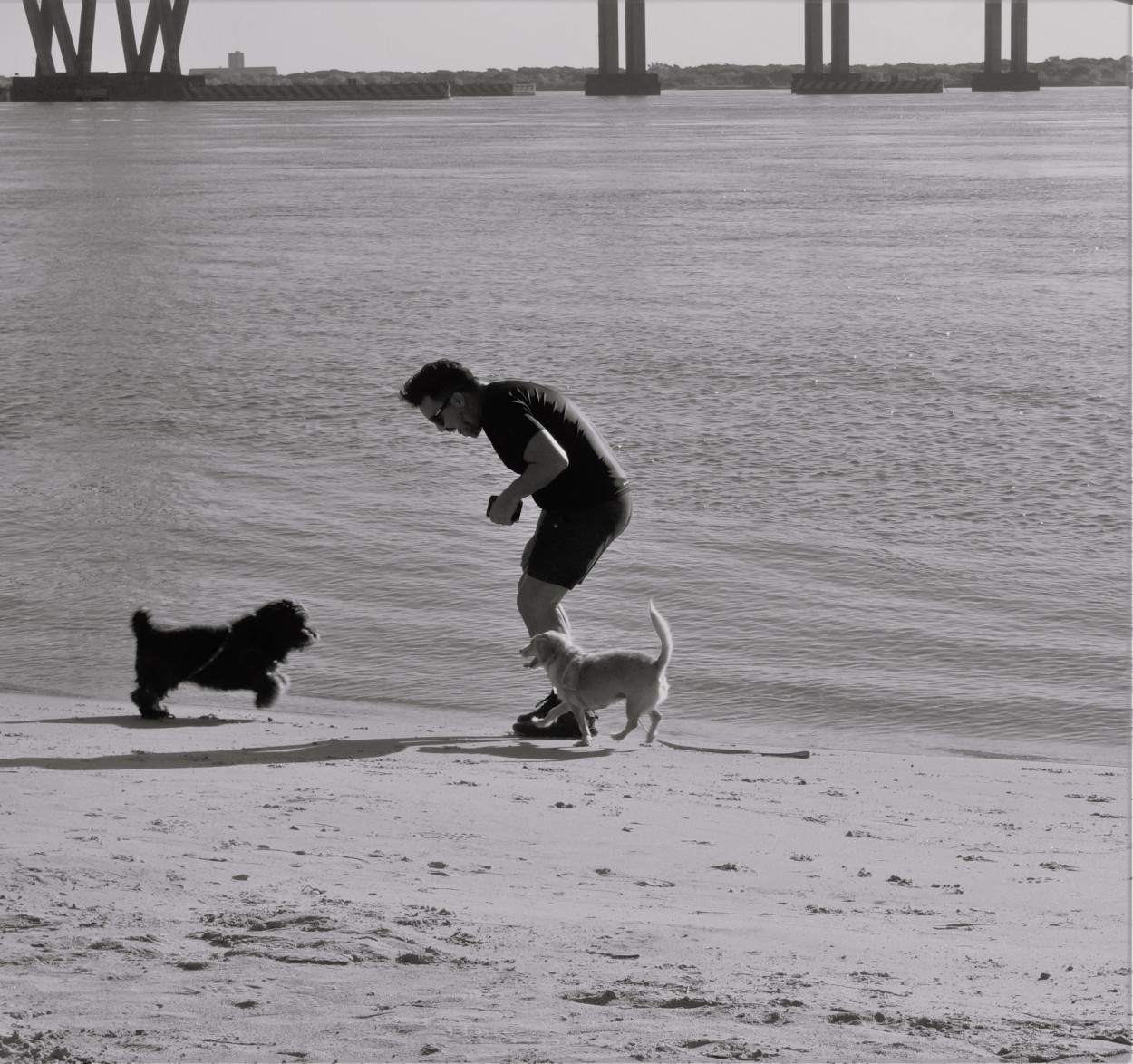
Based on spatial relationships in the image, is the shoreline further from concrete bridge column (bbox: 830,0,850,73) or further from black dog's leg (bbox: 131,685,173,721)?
concrete bridge column (bbox: 830,0,850,73)

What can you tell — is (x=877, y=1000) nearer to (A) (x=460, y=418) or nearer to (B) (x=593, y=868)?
(B) (x=593, y=868)

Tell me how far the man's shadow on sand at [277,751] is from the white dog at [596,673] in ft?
0.69

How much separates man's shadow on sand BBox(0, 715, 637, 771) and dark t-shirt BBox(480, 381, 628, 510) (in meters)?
0.85

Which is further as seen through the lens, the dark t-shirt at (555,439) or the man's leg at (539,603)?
the man's leg at (539,603)

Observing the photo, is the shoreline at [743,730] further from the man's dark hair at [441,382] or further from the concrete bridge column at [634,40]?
the concrete bridge column at [634,40]

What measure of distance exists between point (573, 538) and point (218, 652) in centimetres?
147

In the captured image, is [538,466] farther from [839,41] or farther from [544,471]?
[839,41]

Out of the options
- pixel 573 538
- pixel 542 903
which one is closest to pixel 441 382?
pixel 573 538

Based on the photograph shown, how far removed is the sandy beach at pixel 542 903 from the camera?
2.79 m

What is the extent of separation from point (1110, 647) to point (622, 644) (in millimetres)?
2284

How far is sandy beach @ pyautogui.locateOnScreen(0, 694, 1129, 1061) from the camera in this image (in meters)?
2.79

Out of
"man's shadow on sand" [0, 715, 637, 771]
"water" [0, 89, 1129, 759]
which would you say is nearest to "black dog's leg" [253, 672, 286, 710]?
"man's shadow on sand" [0, 715, 637, 771]

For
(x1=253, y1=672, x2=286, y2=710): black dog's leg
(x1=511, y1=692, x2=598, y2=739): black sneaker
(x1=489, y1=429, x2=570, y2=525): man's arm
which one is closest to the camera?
(x1=489, y1=429, x2=570, y2=525): man's arm

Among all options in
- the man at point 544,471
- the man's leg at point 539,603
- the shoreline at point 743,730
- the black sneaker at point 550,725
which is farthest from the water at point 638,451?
the man at point 544,471
